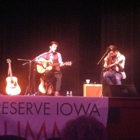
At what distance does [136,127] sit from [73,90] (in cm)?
548

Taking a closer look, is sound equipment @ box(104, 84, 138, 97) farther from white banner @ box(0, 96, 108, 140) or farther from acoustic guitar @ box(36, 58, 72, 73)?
acoustic guitar @ box(36, 58, 72, 73)

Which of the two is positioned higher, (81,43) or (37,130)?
(81,43)

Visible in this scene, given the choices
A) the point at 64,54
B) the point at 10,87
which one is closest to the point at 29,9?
the point at 64,54

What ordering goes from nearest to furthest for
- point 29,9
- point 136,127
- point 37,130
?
1. point 37,130
2. point 136,127
3. point 29,9

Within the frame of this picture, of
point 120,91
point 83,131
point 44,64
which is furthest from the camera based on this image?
point 44,64

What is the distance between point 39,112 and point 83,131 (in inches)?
98.2

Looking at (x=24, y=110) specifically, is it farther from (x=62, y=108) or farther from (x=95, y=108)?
(x=95, y=108)

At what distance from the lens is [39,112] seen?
4508mm

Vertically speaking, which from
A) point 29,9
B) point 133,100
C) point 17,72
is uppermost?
point 29,9

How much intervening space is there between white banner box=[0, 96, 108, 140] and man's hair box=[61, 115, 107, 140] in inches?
94.4

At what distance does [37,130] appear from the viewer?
14.7 feet

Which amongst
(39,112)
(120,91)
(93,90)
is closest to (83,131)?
(39,112)

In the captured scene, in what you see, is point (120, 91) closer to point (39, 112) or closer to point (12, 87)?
point (39, 112)

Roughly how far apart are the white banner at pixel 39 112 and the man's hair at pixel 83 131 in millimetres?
2397
